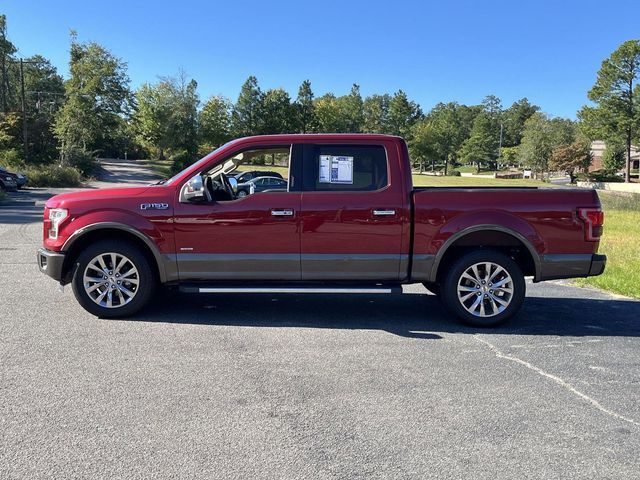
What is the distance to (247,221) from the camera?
5574 mm

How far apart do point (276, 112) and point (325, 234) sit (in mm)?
78123

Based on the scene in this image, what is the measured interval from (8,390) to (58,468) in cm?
133

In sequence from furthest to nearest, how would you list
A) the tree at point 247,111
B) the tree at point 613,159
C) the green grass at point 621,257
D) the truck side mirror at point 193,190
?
the tree at point 613,159
the tree at point 247,111
the green grass at point 621,257
the truck side mirror at point 193,190

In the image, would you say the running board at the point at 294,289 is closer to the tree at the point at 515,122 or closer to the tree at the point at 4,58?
the tree at the point at 4,58

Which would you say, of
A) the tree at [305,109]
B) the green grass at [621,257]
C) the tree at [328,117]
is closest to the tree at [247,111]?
the tree at [305,109]

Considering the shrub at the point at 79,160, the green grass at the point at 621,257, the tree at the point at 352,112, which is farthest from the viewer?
the tree at the point at 352,112

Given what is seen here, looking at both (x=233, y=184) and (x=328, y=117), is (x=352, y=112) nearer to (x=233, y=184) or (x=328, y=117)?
(x=328, y=117)

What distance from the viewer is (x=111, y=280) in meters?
5.74

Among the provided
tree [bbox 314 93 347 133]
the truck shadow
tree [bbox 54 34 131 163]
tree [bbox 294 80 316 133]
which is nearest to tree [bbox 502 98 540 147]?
tree [bbox 314 93 347 133]

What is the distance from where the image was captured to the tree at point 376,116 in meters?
99.0

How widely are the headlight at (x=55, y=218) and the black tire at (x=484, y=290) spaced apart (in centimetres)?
422

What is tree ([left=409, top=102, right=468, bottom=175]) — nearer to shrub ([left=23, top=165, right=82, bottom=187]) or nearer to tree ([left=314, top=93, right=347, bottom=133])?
tree ([left=314, top=93, right=347, bottom=133])

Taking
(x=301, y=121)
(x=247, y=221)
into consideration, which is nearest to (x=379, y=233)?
(x=247, y=221)

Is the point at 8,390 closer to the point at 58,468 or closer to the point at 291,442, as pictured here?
the point at 58,468
